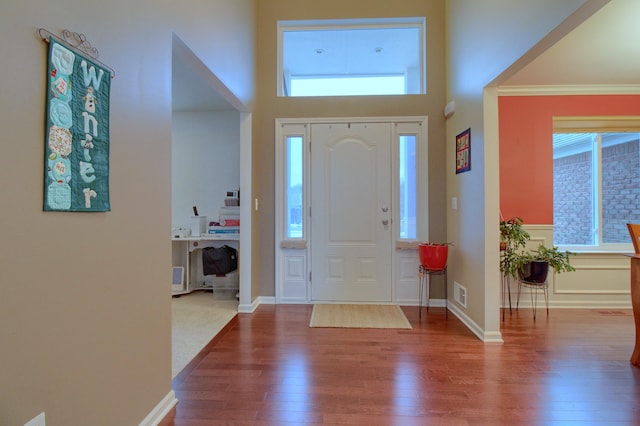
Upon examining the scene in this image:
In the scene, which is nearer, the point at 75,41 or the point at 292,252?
the point at 75,41

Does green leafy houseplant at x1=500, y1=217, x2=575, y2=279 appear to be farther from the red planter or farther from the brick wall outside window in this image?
the brick wall outside window

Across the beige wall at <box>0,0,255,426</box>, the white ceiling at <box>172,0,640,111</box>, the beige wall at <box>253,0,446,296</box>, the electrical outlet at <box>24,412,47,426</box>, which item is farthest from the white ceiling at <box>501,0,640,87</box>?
the electrical outlet at <box>24,412,47,426</box>

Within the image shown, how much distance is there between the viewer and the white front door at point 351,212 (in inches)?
144

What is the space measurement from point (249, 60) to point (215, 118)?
143 cm

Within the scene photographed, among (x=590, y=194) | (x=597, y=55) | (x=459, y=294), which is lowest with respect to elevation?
(x=459, y=294)

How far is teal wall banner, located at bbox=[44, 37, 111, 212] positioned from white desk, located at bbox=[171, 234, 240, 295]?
2.84m

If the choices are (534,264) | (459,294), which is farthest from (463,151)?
(459,294)

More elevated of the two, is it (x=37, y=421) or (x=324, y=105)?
(x=324, y=105)

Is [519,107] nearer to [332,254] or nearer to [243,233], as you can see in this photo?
[332,254]

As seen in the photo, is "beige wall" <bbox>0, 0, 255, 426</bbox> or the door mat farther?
the door mat

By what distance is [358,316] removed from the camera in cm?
324

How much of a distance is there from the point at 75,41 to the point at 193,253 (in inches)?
141

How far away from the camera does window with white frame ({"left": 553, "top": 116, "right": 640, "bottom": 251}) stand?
3674 mm

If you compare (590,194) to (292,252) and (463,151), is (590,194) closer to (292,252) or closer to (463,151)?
(463,151)
